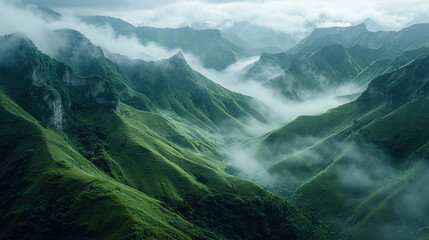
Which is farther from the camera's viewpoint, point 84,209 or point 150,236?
point 84,209

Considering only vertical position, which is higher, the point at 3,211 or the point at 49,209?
the point at 49,209

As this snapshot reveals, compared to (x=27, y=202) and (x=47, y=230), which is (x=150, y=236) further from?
(x=27, y=202)

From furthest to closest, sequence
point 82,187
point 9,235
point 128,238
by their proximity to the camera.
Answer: point 82,187 → point 9,235 → point 128,238

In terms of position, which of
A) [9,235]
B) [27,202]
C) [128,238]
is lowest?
[9,235]

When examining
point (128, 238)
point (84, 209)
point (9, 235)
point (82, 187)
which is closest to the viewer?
point (128, 238)

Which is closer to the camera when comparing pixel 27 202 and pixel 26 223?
pixel 26 223

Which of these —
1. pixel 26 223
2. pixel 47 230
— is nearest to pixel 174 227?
pixel 47 230

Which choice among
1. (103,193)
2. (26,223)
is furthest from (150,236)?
(26,223)

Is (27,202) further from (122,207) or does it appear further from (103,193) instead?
(122,207)

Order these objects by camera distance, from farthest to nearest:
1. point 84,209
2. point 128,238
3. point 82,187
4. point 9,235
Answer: point 82,187
point 84,209
point 9,235
point 128,238
